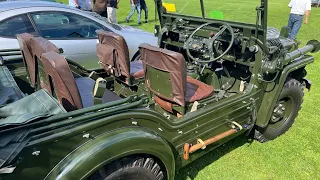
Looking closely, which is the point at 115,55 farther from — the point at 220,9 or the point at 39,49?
the point at 220,9

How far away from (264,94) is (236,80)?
521 millimetres

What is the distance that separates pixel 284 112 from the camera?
3816 mm

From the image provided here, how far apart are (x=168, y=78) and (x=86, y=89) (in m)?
1.08

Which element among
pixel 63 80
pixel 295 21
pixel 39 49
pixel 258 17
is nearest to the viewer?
pixel 63 80

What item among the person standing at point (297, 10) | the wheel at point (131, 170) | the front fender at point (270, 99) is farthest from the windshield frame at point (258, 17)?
the person standing at point (297, 10)

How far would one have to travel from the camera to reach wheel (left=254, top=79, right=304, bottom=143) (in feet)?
11.6

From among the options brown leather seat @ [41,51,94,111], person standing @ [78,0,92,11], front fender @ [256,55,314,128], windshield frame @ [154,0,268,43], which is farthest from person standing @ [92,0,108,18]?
brown leather seat @ [41,51,94,111]

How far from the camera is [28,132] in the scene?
1.66m

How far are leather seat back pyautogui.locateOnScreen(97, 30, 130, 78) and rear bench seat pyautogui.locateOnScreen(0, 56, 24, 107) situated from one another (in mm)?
1156

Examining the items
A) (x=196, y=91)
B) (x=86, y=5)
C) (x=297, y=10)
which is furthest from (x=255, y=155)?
(x=86, y=5)

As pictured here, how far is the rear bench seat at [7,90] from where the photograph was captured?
7.51 ft

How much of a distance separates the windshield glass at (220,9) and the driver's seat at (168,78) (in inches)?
36.2

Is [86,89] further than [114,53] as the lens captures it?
No

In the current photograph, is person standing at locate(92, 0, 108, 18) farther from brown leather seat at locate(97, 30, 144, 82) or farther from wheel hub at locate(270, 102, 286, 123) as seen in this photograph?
wheel hub at locate(270, 102, 286, 123)
